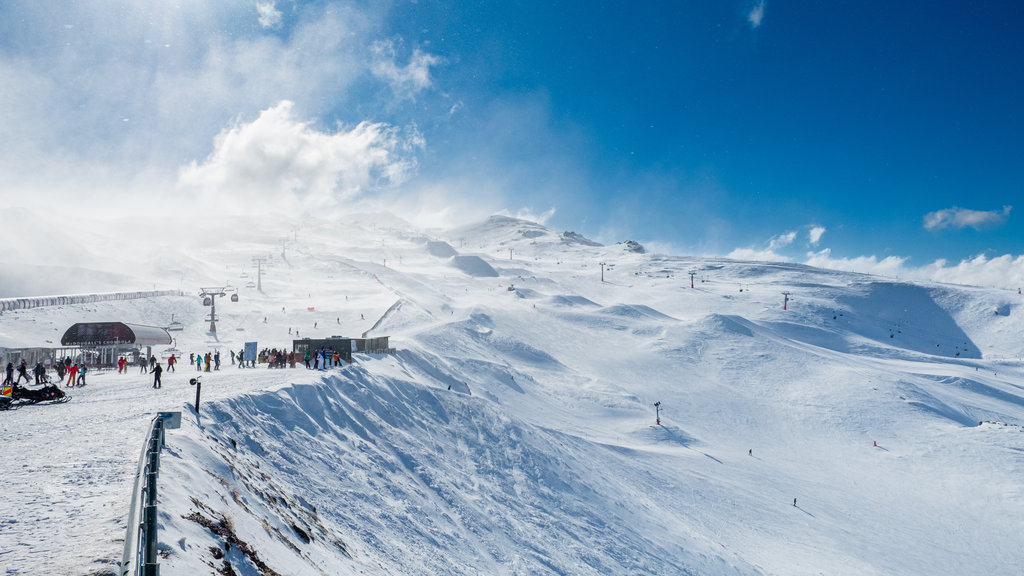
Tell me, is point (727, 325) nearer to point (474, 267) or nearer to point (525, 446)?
point (525, 446)

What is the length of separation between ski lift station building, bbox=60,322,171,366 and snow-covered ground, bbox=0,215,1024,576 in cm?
672

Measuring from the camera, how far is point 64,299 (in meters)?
56.3

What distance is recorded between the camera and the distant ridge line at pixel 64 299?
5038 cm

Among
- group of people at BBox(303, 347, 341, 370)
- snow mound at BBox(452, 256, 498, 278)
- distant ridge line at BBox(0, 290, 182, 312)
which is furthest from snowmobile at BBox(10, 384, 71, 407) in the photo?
snow mound at BBox(452, 256, 498, 278)

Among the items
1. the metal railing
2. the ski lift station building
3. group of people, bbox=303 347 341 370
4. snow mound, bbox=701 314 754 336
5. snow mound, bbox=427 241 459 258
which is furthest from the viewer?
snow mound, bbox=427 241 459 258

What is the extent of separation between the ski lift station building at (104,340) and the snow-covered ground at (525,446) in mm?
6720

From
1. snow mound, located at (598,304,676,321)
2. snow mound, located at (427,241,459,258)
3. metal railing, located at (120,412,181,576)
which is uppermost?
snow mound, located at (427,241,459,258)

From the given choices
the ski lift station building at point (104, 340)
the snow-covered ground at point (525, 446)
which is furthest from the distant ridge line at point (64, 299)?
the ski lift station building at point (104, 340)

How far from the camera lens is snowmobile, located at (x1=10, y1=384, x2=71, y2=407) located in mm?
17656

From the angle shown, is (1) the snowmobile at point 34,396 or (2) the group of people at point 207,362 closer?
(1) the snowmobile at point 34,396

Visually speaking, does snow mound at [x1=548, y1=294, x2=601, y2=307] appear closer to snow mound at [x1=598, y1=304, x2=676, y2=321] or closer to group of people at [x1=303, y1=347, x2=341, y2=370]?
snow mound at [x1=598, y1=304, x2=676, y2=321]

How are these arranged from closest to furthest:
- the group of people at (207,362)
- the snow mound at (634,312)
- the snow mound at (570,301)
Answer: the group of people at (207,362), the snow mound at (634,312), the snow mound at (570,301)

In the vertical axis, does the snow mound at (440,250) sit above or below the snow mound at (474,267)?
above

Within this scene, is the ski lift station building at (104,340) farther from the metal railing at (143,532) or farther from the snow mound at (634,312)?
the snow mound at (634,312)
